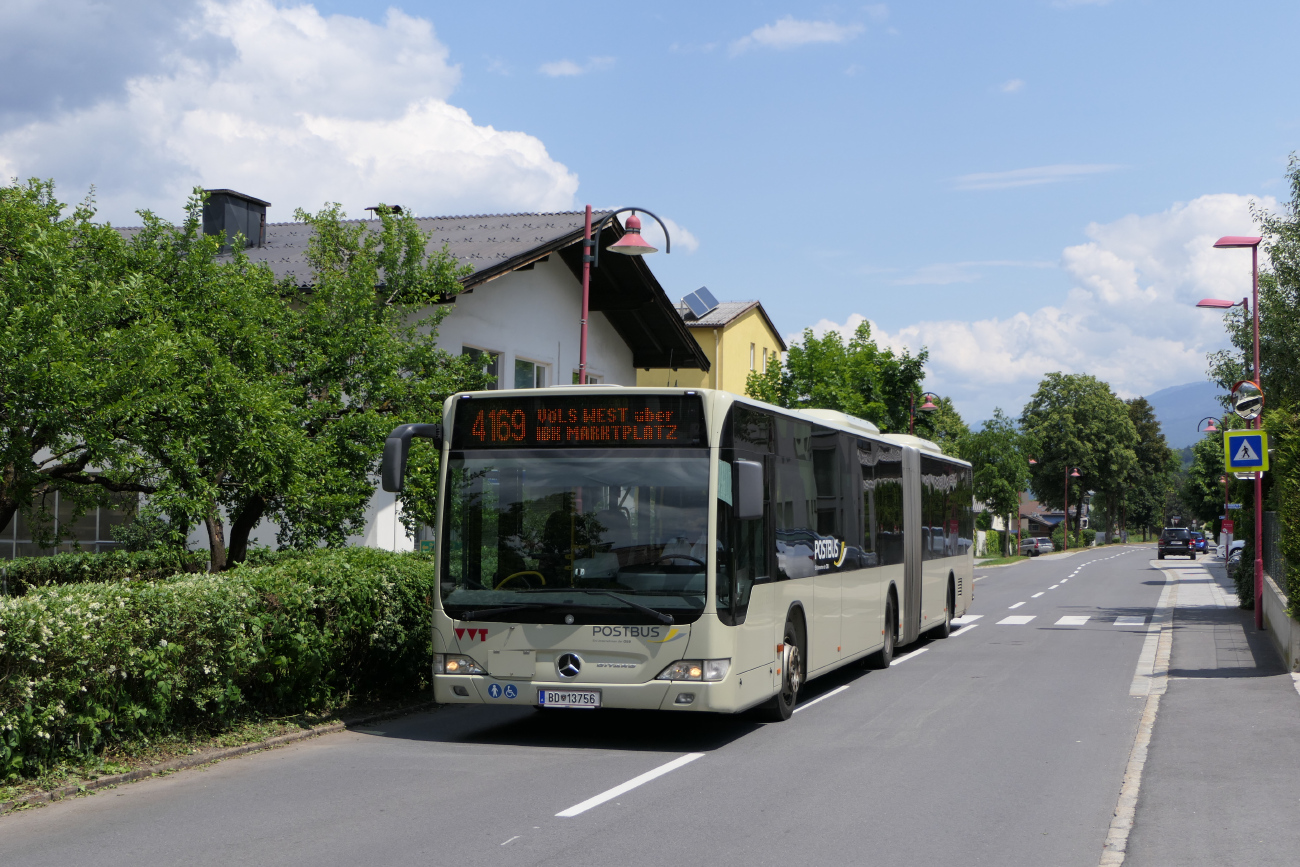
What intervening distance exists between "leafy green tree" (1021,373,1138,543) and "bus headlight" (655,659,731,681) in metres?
101

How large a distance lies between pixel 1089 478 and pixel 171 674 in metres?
107

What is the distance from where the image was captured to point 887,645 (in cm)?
1573

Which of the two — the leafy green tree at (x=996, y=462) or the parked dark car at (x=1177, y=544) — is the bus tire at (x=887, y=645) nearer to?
the leafy green tree at (x=996, y=462)

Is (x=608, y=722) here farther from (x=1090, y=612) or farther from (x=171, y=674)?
(x=1090, y=612)

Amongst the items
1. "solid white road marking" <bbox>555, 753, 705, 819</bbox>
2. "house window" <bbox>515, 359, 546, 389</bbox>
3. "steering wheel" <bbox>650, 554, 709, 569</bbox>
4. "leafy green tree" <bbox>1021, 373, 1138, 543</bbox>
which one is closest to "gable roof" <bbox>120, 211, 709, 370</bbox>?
"house window" <bbox>515, 359, 546, 389</bbox>

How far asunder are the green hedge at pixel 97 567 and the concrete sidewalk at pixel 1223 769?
12.4m

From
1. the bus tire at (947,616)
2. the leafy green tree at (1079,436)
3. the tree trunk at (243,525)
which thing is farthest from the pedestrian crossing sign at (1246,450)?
the leafy green tree at (1079,436)

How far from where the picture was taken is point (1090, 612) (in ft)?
88.3

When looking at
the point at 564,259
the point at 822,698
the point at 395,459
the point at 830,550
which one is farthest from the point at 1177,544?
the point at 395,459

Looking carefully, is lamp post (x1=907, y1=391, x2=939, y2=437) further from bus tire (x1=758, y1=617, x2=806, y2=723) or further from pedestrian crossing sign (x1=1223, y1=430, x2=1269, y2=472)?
bus tire (x1=758, y1=617, x2=806, y2=723)

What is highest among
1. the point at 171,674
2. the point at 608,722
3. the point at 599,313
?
the point at 599,313

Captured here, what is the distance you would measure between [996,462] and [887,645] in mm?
60536

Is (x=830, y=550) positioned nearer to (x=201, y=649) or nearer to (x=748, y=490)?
(x=748, y=490)

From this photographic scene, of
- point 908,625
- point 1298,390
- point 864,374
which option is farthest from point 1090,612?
point 864,374
